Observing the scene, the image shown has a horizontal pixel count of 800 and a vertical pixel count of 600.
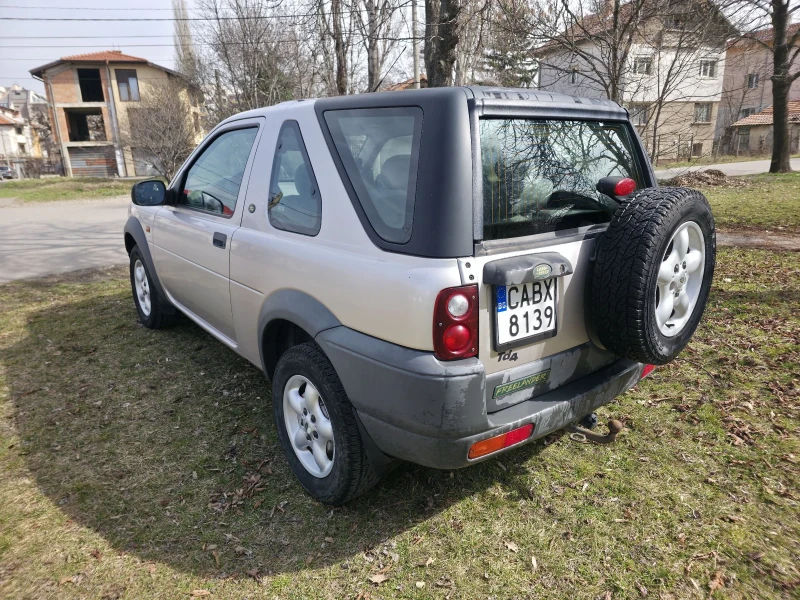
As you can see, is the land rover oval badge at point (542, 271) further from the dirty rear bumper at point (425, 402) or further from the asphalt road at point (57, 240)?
the asphalt road at point (57, 240)

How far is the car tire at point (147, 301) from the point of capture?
502cm

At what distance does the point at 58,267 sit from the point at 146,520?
7277 mm

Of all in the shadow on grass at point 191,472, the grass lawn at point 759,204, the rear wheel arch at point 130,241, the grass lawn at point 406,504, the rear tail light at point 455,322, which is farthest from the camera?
the grass lawn at point 759,204

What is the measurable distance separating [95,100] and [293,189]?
50.4 meters

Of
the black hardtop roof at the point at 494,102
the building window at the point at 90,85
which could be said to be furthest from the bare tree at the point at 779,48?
the building window at the point at 90,85

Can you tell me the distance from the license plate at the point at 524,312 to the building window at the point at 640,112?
23.9 ft

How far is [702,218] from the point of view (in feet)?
8.55

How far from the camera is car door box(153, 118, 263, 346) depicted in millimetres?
3385

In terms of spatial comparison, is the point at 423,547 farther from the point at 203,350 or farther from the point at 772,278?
the point at 772,278

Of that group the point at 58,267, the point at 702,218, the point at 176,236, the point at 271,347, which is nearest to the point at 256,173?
the point at 271,347

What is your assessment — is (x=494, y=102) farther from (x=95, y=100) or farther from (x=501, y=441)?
(x=95, y=100)

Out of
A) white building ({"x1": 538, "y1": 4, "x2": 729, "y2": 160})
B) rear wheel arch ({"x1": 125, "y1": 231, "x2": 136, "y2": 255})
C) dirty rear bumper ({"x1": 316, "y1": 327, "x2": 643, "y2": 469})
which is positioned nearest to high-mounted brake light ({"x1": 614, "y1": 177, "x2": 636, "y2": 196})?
dirty rear bumper ({"x1": 316, "y1": 327, "x2": 643, "y2": 469})

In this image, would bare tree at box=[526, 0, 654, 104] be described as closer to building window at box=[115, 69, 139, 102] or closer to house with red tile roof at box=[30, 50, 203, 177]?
house with red tile roof at box=[30, 50, 203, 177]

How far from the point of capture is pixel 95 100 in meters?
44.2
